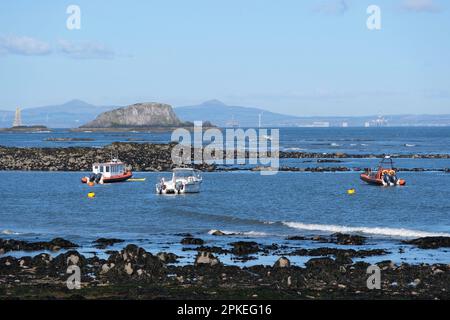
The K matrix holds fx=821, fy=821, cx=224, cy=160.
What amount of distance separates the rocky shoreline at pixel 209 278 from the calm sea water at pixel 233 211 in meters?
2.82

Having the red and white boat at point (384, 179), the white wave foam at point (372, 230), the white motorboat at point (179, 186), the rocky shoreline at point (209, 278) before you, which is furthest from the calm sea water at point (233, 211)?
the rocky shoreline at point (209, 278)

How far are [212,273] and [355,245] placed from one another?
11.4 meters

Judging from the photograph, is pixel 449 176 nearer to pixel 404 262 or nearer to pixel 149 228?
pixel 149 228

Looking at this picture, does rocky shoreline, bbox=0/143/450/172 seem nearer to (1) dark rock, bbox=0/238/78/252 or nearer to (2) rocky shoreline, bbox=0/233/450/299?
(1) dark rock, bbox=0/238/78/252

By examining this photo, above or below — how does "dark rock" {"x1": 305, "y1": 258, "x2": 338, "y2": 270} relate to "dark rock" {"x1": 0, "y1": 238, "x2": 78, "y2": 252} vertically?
above

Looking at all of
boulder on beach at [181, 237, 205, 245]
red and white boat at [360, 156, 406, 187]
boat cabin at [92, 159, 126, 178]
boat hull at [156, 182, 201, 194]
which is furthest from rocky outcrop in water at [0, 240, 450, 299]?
boat cabin at [92, 159, 126, 178]

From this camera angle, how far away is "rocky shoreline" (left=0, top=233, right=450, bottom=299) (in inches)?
1048

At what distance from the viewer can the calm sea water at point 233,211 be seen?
44.2 meters

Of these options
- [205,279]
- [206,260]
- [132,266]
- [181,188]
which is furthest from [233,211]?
[205,279]

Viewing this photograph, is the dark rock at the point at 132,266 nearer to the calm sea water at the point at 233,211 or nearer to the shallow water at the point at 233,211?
the calm sea water at the point at 233,211

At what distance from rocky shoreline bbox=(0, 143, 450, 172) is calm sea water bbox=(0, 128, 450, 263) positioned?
51.5 feet

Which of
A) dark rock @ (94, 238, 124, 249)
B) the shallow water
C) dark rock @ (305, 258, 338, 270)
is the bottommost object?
the shallow water
